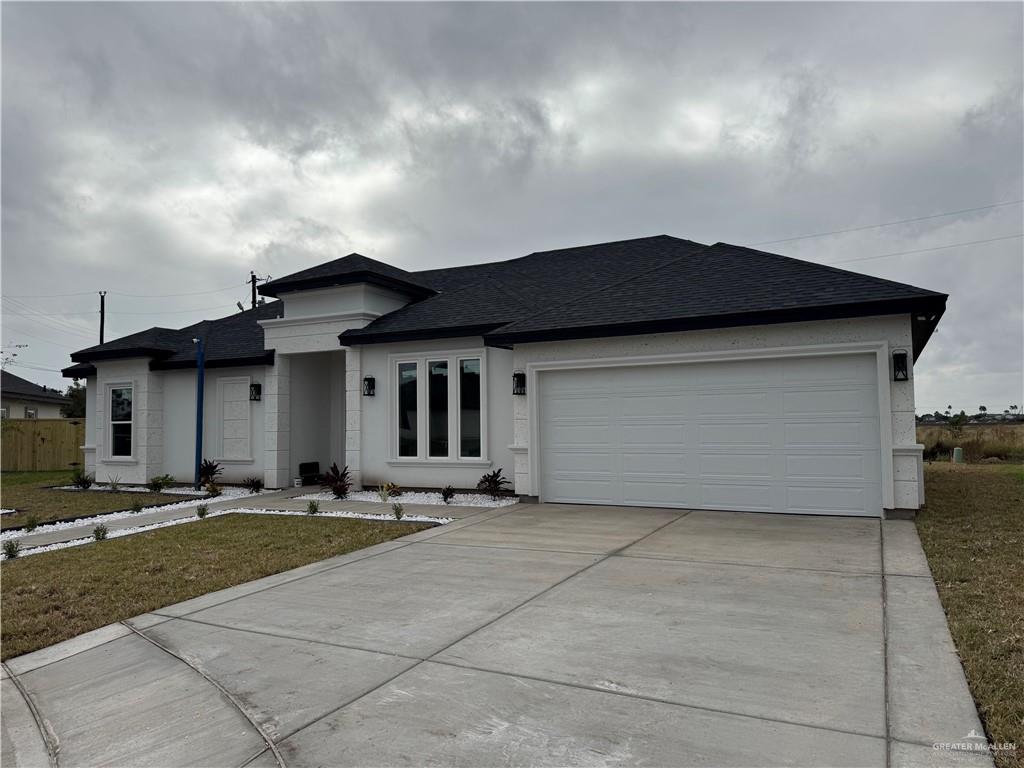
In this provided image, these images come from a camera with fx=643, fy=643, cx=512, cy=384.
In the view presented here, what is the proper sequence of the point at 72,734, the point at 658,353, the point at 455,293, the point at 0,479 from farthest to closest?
1. the point at 0,479
2. the point at 455,293
3. the point at 658,353
4. the point at 72,734

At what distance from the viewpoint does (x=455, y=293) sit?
14.9 m

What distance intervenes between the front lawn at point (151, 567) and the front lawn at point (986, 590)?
19.8 feet

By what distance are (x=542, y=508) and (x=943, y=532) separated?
5568 mm

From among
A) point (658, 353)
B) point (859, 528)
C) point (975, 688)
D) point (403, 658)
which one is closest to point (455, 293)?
point (658, 353)

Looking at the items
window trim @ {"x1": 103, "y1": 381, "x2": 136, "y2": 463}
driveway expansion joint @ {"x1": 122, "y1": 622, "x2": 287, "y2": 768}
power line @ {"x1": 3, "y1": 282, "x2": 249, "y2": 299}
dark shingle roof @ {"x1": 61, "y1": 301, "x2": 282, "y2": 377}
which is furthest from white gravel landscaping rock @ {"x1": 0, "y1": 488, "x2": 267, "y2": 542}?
power line @ {"x1": 3, "y1": 282, "x2": 249, "y2": 299}

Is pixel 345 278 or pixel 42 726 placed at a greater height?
pixel 345 278

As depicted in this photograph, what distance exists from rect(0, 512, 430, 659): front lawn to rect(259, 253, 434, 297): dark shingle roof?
17.7ft

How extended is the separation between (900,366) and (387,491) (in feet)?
28.9

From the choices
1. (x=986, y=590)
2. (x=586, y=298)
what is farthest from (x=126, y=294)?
(x=986, y=590)

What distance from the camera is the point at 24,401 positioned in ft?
120

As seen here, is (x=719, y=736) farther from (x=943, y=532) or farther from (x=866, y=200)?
(x=866, y=200)

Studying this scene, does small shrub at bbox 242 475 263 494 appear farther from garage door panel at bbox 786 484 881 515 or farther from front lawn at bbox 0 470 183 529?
garage door panel at bbox 786 484 881 515

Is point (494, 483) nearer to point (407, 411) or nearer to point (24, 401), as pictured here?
point (407, 411)

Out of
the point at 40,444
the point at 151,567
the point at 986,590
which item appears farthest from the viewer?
the point at 40,444
